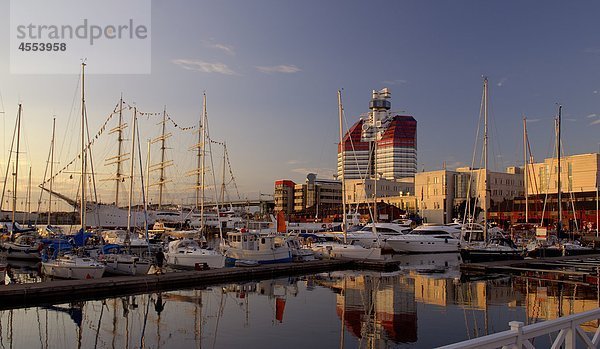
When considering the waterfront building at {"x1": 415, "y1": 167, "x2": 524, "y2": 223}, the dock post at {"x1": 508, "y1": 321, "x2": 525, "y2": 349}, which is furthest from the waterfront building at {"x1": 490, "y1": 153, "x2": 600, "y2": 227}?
the dock post at {"x1": 508, "y1": 321, "x2": 525, "y2": 349}

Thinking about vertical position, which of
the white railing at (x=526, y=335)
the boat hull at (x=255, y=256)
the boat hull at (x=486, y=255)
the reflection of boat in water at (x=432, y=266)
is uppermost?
the white railing at (x=526, y=335)

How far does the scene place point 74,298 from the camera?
2939cm

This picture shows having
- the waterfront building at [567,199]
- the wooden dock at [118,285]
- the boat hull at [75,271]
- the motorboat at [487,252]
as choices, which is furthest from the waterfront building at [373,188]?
the boat hull at [75,271]

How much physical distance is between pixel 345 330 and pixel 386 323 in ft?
7.21

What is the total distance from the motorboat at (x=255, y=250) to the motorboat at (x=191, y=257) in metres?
3.46

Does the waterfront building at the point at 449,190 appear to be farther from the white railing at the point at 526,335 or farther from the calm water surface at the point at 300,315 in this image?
the white railing at the point at 526,335

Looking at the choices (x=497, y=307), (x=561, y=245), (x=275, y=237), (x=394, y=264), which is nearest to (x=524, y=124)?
(x=561, y=245)

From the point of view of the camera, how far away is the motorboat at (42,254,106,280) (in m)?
35.2

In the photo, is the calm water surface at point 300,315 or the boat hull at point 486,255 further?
the boat hull at point 486,255

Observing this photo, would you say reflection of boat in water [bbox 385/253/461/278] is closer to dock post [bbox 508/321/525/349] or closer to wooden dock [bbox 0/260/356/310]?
wooden dock [bbox 0/260/356/310]

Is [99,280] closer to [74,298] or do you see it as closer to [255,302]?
[74,298]

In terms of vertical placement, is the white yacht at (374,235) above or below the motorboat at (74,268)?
below

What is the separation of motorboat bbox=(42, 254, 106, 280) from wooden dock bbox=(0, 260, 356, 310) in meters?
2.10

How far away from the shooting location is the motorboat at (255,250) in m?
46.1
